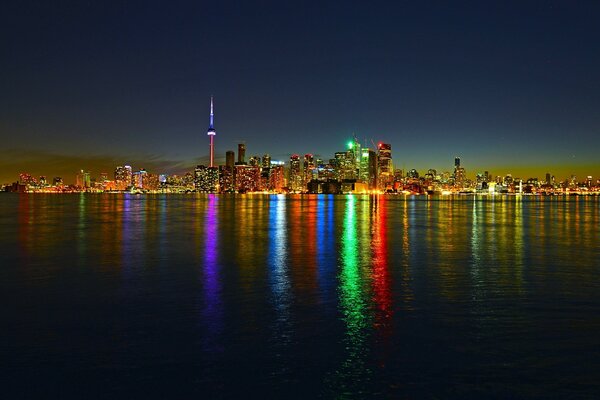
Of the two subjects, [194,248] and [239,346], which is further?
[194,248]

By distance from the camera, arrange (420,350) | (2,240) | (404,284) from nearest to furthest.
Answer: (420,350)
(404,284)
(2,240)

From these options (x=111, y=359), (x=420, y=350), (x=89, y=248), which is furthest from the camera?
(x=89, y=248)

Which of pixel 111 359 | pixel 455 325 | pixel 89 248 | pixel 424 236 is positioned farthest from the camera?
pixel 424 236

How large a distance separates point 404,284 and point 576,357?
9.92 meters

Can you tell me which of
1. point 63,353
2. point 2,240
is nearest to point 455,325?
point 63,353

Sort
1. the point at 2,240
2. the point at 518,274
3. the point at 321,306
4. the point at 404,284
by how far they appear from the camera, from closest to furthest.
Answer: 1. the point at 321,306
2. the point at 404,284
3. the point at 518,274
4. the point at 2,240

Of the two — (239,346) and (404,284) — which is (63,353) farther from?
(404,284)

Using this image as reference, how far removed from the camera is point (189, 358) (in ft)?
41.1

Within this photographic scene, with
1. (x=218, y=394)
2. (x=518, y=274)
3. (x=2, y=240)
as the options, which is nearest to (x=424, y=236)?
(x=518, y=274)

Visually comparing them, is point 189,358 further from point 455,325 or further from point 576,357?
point 576,357

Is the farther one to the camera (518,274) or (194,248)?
(194,248)

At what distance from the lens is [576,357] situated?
495 inches

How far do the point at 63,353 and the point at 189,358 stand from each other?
313 cm

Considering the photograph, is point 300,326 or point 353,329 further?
point 300,326
